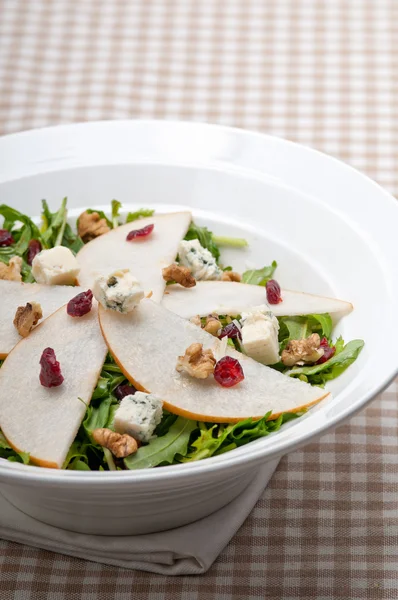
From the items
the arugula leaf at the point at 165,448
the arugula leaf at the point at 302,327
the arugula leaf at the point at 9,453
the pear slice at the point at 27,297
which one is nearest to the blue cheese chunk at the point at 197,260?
the arugula leaf at the point at 302,327

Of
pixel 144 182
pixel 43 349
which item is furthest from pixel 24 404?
pixel 144 182

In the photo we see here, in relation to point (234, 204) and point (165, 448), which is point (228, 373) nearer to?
point (165, 448)

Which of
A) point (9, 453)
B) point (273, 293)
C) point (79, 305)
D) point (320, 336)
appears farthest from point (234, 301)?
point (9, 453)

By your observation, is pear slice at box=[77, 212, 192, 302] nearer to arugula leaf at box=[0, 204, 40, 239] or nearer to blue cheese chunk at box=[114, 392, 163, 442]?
arugula leaf at box=[0, 204, 40, 239]

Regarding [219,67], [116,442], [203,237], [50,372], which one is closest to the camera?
[116,442]

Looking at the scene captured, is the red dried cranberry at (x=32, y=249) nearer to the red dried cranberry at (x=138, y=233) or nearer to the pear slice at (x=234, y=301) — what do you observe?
the red dried cranberry at (x=138, y=233)

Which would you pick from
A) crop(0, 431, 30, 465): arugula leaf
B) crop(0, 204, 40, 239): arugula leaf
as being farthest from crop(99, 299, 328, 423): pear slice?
crop(0, 204, 40, 239): arugula leaf
